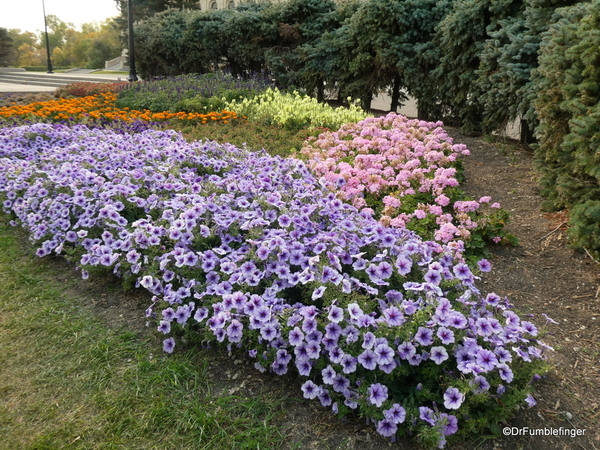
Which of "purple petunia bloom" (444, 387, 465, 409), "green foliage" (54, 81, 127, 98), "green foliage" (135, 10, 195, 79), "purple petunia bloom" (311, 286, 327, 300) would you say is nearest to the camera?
"purple petunia bloom" (444, 387, 465, 409)

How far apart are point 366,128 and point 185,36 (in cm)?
1234

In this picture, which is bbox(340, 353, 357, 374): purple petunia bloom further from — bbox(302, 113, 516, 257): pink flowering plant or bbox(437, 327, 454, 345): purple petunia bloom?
bbox(302, 113, 516, 257): pink flowering plant

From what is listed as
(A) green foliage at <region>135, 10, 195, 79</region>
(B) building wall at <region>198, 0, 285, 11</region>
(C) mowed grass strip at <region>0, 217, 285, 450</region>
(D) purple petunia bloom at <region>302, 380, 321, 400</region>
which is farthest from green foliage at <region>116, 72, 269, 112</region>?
(B) building wall at <region>198, 0, 285, 11</region>

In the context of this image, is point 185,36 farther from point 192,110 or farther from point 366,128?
point 366,128

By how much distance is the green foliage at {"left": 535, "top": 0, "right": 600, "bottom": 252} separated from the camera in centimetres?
346

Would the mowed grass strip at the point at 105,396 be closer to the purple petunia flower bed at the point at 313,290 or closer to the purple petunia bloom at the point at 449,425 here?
the purple petunia flower bed at the point at 313,290

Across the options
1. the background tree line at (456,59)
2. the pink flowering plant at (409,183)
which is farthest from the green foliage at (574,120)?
the pink flowering plant at (409,183)

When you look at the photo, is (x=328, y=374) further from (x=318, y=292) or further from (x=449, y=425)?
(x=449, y=425)

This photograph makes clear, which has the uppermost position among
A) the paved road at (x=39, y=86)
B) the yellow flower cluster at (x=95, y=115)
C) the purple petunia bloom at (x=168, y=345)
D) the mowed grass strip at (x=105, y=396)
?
the yellow flower cluster at (x=95, y=115)

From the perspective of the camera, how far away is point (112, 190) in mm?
3713

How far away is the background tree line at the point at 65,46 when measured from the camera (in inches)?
1803

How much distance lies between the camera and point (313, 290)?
2.49 meters

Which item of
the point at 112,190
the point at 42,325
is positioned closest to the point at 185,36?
the point at 112,190

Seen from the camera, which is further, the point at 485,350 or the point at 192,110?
the point at 192,110
